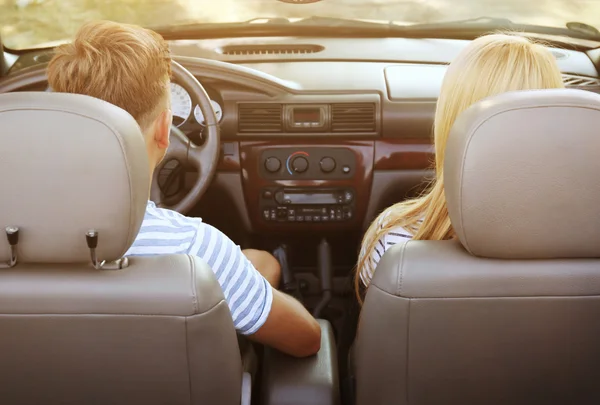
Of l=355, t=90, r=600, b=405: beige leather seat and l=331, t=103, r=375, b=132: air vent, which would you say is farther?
l=331, t=103, r=375, b=132: air vent

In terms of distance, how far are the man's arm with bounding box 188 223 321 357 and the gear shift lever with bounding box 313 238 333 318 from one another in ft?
4.95

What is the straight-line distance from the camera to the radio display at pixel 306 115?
3.35m

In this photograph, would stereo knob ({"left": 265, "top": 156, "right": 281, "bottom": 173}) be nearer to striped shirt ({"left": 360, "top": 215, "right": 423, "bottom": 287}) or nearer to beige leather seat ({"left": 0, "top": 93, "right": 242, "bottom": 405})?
striped shirt ({"left": 360, "top": 215, "right": 423, "bottom": 287})

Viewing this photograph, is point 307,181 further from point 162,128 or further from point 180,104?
point 162,128

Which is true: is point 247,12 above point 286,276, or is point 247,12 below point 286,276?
above

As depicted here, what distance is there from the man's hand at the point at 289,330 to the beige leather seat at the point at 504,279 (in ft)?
0.80

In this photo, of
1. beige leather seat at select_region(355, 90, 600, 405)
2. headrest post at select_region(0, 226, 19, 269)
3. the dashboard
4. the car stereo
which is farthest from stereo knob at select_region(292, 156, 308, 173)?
headrest post at select_region(0, 226, 19, 269)

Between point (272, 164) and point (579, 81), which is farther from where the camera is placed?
point (579, 81)

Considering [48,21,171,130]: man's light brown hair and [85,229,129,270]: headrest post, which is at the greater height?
[48,21,171,130]: man's light brown hair

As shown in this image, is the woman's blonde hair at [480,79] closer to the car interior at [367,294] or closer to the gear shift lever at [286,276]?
the car interior at [367,294]

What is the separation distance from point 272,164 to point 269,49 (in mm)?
626

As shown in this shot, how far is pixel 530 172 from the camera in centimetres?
148

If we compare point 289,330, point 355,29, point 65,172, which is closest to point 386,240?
point 289,330

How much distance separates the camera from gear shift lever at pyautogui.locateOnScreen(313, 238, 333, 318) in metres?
3.62
